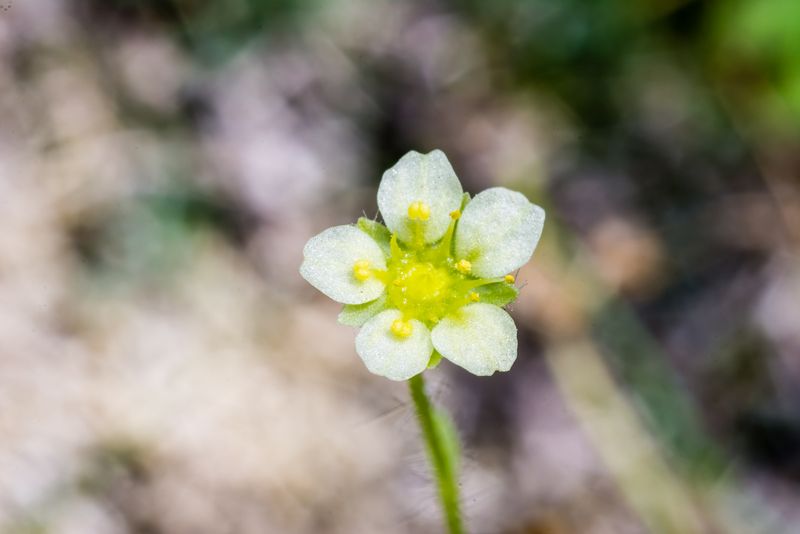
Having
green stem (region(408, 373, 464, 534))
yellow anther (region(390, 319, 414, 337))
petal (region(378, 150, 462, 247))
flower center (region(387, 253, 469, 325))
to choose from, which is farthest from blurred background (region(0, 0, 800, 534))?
petal (region(378, 150, 462, 247))

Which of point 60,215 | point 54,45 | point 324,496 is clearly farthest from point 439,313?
point 54,45

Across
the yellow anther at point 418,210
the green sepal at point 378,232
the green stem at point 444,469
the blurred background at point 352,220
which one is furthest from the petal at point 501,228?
the blurred background at point 352,220

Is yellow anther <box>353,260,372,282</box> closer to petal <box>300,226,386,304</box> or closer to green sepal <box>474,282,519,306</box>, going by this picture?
petal <box>300,226,386,304</box>

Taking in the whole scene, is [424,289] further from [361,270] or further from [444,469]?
[444,469]

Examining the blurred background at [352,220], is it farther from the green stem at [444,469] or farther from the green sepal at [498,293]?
the green sepal at [498,293]

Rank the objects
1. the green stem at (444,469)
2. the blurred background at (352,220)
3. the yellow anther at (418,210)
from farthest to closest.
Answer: the blurred background at (352,220)
the green stem at (444,469)
the yellow anther at (418,210)
